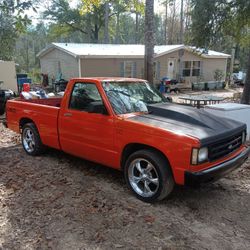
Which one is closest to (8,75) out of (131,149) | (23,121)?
(23,121)

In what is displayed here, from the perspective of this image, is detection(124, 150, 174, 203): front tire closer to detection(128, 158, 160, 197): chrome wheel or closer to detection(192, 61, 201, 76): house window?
detection(128, 158, 160, 197): chrome wheel

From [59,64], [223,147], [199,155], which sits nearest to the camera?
[199,155]

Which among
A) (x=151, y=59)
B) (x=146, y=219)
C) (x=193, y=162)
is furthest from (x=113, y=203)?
(x=151, y=59)

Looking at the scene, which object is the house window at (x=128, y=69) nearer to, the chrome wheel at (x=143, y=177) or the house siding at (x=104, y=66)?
the house siding at (x=104, y=66)

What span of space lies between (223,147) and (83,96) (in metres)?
2.48

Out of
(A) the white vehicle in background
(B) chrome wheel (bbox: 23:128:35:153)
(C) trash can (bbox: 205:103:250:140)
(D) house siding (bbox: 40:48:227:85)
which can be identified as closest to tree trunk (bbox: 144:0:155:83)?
(C) trash can (bbox: 205:103:250:140)

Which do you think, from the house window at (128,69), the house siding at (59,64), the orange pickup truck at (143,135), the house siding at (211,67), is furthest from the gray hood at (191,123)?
the house siding at (211,67)

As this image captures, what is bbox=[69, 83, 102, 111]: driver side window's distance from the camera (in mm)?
4832

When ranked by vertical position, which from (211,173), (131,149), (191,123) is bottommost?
(211,173)

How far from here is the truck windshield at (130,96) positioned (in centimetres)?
451

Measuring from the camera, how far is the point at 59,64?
22344 mm

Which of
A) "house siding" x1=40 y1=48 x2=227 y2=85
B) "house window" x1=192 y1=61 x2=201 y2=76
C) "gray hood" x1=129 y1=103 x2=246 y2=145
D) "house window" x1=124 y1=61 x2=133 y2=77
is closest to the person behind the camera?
"gray hood" x1=129 y1=103 x2=246 y2=145

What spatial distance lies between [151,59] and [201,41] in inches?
99.2

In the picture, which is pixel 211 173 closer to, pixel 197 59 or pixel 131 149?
pixel 131 149
